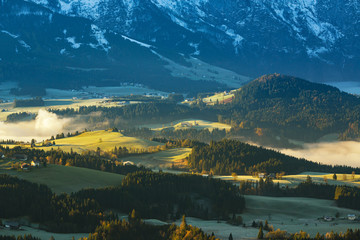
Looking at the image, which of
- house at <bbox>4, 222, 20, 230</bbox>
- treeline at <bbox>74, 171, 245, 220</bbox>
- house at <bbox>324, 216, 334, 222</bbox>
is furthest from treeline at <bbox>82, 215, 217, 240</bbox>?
house at <bbox>324, 216, 334, 222</bbox>

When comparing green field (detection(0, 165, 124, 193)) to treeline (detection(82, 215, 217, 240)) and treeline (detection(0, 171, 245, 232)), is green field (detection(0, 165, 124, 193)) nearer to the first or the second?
treeline (detection(0, 171, 245, 232))

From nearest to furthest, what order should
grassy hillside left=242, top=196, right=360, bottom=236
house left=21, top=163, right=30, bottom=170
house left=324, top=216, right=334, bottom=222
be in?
grassy hillside left=242, top=196, right=360, bottom=236
house left=324, top=216, right=334, bottom=222
house left=21, top=163, right=30, bottom=170

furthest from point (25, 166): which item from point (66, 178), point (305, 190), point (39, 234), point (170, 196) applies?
point (305, 190)

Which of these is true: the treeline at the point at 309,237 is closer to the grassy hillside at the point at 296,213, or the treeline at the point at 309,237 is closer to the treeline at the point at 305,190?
the grassy hillside at the point at 296,213

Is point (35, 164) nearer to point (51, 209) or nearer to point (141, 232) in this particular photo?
point (51, 209)

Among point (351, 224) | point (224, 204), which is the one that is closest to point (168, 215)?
point (224, 204)

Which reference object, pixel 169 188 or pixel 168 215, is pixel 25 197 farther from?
pixel 169 188
